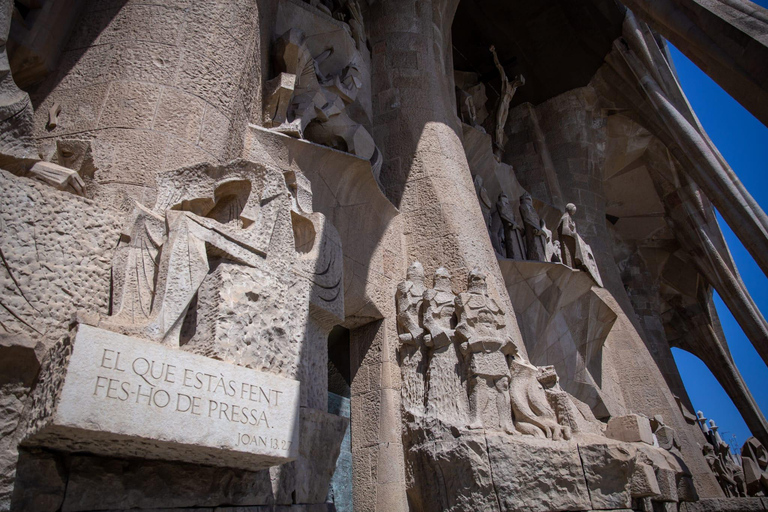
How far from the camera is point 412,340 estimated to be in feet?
16.3

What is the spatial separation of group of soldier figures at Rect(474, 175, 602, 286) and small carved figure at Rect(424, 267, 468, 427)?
3.06m

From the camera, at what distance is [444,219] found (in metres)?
5.87

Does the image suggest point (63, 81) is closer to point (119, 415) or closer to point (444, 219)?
point (119, 415)

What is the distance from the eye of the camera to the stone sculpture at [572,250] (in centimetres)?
913

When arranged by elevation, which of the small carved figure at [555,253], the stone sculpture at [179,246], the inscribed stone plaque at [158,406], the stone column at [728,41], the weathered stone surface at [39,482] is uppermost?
the small carved figure at [555,253]

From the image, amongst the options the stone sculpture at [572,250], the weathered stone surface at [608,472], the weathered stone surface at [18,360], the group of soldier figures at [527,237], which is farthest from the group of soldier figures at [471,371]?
the stone sculpture at [572,250]

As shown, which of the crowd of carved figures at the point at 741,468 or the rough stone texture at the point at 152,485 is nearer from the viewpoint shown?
the rough stone texture at the point at 152,485

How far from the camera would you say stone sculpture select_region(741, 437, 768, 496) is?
36.7 ft

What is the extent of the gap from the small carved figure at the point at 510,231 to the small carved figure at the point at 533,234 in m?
0.12

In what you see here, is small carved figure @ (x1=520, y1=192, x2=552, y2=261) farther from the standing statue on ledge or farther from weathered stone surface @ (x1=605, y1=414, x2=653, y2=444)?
weathered stone surface @ (x1=605, y1=414, x2=653, y2=444)

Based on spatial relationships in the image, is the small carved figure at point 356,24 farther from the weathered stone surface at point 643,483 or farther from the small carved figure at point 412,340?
the weathered stone surface at point 643,483

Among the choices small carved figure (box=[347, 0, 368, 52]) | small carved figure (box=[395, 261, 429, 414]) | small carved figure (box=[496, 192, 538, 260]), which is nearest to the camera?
small carved figure (box=[395, 261, 429, 414])

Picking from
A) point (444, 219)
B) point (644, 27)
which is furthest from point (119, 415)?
point (644, 27)

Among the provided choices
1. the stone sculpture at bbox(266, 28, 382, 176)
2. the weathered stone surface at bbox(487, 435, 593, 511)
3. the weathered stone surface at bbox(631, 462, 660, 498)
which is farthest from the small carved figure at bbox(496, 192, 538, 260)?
the weathered stone surface at bbox(487, 435, 593, 511)
